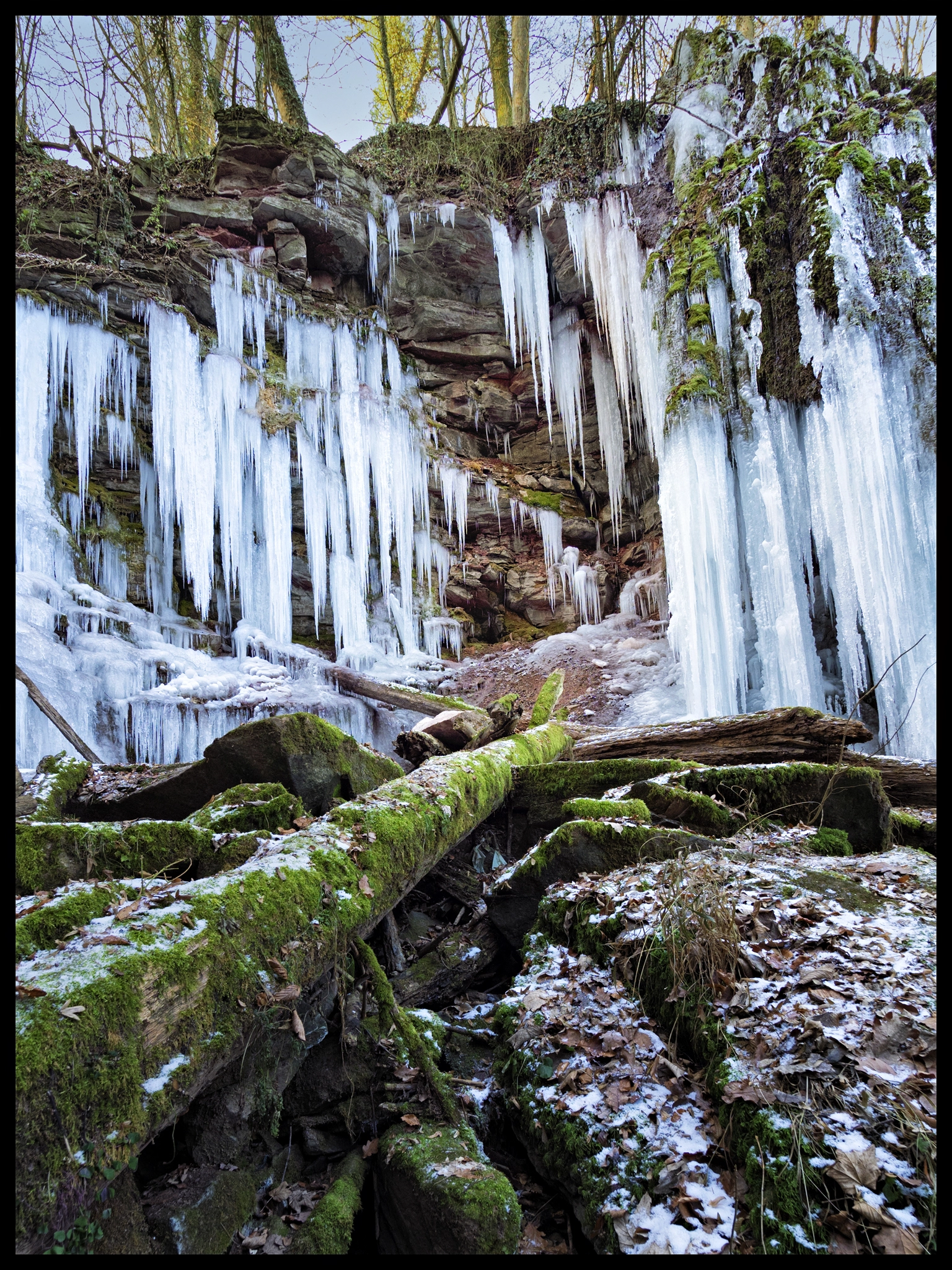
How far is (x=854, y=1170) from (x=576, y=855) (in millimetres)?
2189

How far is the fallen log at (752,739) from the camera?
5.85m

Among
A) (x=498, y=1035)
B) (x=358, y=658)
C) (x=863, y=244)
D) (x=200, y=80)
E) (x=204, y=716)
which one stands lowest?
(x=498, y=1035)

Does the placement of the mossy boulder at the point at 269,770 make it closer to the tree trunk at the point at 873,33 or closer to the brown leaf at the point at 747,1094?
the brown leaf at the point at 747,1094

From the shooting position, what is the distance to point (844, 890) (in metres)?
3.27

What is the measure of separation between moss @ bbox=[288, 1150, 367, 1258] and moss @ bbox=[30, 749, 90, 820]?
11.2 feet

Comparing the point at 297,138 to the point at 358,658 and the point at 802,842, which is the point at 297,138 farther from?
the point at 802,842

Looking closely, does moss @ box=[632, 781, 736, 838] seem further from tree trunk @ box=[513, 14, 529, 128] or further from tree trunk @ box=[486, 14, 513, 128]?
tree trunk @ box=[513, 14, 529, 128]

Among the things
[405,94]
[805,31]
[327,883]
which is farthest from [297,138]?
[327,883]

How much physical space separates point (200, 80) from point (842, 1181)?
22284 millimetres

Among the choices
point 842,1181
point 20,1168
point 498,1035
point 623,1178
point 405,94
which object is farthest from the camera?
point 405,94

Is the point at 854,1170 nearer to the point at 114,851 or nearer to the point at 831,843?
the point at 831,843

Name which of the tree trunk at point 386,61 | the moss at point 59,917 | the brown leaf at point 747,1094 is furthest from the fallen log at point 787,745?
the tree trunk at point 386,61

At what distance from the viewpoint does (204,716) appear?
1051cm

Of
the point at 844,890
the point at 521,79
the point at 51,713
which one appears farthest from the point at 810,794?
the point at 521,79
